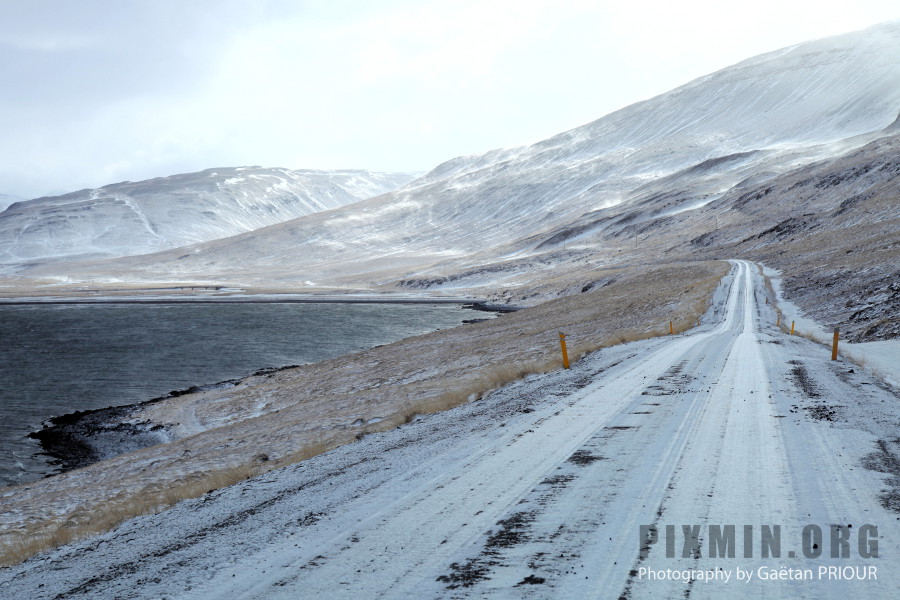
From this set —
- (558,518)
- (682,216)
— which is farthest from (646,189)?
(558,518)

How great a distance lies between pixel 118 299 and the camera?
114m

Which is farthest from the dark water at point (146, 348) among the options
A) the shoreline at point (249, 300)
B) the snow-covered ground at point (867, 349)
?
Result: the snow-covered ground at point (867, 349)

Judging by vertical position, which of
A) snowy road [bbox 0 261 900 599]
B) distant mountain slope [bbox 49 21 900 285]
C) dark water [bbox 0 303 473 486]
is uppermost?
distant mountain slope [bbox 49 21 900 285]

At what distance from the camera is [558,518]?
19.1 feet

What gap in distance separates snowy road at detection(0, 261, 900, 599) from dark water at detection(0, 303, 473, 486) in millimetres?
19704

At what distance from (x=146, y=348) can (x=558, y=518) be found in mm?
51890

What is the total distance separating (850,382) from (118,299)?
4823 inches

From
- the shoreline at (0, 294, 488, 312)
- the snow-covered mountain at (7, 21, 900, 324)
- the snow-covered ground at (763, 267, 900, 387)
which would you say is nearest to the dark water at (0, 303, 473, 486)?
the shoreline at (0, 294, 488, 312)

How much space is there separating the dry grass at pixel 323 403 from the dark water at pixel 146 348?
6423 mm

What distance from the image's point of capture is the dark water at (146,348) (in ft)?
107

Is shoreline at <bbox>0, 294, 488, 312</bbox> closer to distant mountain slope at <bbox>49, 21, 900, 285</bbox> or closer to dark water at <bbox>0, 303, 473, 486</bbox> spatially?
dark water at <bbox>0, 303, 473, 486</bbox>

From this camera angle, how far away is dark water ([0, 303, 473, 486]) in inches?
1286

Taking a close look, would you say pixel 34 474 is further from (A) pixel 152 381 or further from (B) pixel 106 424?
(A) pixel 152 381

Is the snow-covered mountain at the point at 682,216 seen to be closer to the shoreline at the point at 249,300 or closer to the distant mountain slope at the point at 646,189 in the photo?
the distant mountain slope at the point at 646,189
